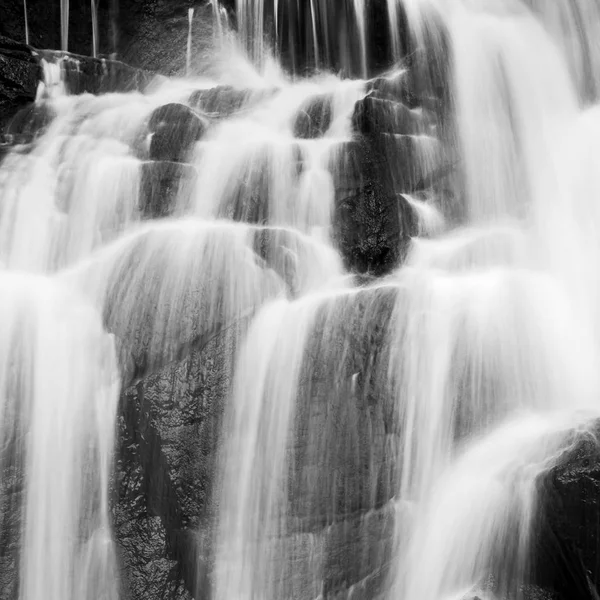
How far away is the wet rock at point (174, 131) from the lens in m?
11.1

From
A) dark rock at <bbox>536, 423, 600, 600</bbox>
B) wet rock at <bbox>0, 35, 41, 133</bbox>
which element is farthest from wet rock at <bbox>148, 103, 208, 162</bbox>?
dark rock at <bbox>536, 423, 600, 600</bbox>

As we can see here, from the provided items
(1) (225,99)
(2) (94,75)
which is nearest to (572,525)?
(1) (225,99)

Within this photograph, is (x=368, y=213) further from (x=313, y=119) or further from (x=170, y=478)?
(x=170, y=478)

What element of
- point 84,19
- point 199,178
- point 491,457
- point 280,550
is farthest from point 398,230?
point 84,19

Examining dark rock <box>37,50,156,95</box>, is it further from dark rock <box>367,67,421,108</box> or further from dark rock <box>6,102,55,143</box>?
Result: dark rock <box>367,67,421,108</box>

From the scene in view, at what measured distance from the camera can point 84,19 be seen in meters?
16.2

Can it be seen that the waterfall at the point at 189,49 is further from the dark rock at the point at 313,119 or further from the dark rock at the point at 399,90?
the dark rock at the point at 399,90

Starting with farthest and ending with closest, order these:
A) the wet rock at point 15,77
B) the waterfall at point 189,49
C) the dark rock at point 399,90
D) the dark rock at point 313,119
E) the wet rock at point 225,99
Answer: the waterfall at point 189,49
the wet rock at point 15,77
the wet rock at point 225,99
the dark rock at point 313,119
the dark rock at point 399,90

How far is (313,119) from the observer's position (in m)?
11.6

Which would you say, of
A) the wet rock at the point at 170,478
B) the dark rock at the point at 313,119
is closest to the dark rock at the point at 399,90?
the dark rock at the point at 313,119

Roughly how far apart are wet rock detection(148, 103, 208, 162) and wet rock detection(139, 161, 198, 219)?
0.72 metres

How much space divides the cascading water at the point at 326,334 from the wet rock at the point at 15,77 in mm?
2424

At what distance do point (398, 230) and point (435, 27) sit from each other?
16.7 ft

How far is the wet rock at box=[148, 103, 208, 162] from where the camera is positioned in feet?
36.3
